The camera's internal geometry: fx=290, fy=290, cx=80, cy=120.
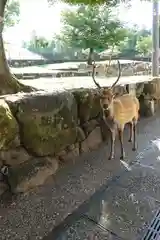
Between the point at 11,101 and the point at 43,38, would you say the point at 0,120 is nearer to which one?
the point at 11,101

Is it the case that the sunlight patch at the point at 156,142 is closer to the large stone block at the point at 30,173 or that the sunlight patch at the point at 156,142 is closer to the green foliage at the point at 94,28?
the large stone block at the point at 30,173

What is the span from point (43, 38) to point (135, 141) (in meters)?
27.6

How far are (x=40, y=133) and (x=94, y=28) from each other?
1849 cm

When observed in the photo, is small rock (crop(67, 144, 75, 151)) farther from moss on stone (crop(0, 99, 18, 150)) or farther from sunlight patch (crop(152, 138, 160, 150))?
sunlight patch (crop(152, 138, 160, 150))

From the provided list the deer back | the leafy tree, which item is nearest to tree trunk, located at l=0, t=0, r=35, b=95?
the deer back

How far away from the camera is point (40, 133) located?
2.76m

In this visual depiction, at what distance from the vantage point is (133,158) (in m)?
3.50

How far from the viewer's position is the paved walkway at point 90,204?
2109 millimetres

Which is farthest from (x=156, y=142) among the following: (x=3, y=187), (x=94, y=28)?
(x=94, y=28)

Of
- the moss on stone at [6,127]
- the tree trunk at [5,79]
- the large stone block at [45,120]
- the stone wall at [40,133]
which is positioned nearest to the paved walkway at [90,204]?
the stone wall at [40,133]

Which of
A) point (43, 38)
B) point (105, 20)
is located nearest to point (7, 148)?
point (105, 20)

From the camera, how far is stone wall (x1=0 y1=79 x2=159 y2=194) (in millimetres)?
2490

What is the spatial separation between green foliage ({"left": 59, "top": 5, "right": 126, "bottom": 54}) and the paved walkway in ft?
57.8

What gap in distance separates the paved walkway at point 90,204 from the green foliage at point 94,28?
1763 centimetres
